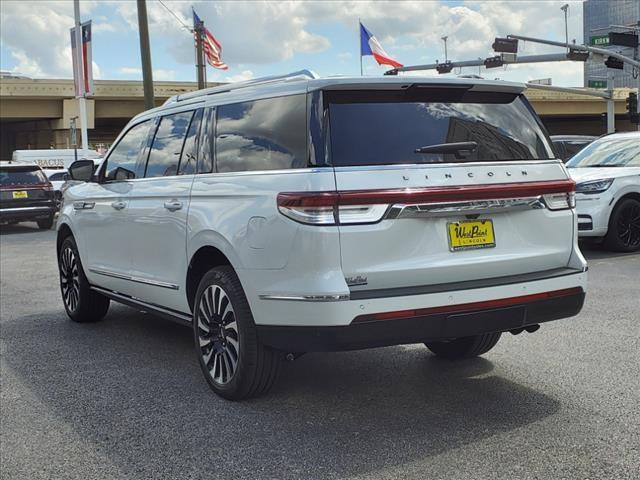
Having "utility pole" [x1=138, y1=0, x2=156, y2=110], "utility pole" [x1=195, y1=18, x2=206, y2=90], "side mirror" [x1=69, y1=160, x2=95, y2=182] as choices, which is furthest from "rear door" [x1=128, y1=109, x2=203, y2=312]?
"utility pole" [x1=195, y1=18, x2=206, y2=90]

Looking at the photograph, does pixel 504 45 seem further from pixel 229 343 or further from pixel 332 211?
pixel 332 211

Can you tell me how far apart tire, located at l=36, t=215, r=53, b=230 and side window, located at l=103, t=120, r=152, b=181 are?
14.8 meters

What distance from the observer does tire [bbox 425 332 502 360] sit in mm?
5160

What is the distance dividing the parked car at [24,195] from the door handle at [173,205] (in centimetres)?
1564

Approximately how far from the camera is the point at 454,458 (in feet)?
11.7

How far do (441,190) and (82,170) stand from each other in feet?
12.9

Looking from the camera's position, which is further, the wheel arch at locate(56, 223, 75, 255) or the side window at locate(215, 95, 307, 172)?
the wheel arch at locate(56, 223, 75, 255)

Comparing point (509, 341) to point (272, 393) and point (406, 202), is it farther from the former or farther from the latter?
point (406, 202)

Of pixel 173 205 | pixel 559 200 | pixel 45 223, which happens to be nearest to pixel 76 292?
pixel 173 205

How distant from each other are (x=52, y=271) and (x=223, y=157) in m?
7.51

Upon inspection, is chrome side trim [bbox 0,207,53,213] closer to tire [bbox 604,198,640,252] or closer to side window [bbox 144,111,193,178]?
tire [bbox 604,198,640,252]

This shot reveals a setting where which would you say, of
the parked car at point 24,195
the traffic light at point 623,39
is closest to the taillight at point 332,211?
the parked car at point 24,195

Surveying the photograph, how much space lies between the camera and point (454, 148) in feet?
13.2

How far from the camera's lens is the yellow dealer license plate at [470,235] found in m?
3.93
